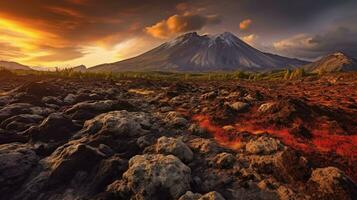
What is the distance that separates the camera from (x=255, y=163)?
15.5 m

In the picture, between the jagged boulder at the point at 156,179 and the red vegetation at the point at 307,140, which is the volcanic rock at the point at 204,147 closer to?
the red vegetation at the point at 307,140

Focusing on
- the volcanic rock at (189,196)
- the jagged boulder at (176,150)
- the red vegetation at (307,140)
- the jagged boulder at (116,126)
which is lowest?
the red vegetation at (307,140)

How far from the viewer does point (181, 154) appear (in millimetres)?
16281

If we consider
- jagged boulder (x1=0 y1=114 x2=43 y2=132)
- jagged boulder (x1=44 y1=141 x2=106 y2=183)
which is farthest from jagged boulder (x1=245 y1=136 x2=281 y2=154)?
jagged boulder (x1=0 y1=114 x2=43 y2=132)

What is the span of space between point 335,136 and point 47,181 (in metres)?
18.7

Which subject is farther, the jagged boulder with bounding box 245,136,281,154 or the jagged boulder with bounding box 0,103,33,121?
the jagged boulder with bounding box 0,103,33,121

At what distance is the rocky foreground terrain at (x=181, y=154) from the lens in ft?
42.6

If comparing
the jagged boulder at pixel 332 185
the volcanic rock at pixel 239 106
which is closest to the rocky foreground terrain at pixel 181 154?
the jagged boulder at pixel 332 185

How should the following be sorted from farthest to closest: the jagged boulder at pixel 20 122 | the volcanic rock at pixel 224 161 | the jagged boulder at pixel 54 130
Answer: the jagged boulder at pixel 20 122 < the jagged boulder at pixel 54 130 < the volcanic rock at pixel 224 161

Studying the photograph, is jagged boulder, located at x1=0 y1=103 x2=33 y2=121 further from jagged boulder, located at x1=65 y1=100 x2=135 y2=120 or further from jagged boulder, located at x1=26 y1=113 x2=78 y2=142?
jagged boulder, located at x1=26 y1=113 x2=78 y2=142

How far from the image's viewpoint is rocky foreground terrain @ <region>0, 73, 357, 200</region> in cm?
1298

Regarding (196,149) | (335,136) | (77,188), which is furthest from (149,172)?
(335,136)

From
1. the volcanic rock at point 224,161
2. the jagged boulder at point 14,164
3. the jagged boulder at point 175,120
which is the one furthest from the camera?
the jagged boulder at point 175,120

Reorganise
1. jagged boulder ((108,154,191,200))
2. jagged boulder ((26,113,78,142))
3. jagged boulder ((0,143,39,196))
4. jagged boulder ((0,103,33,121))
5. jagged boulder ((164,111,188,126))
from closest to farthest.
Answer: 1. jagged boulder ((108,154,191,200))
2. jagged boulder ((0,143,39,196))
3. jagged boulder ((26,113,78,142))
4. jagged boulder ((0,103,33,121))
5. jagged boulder ((164,111,188,126))
